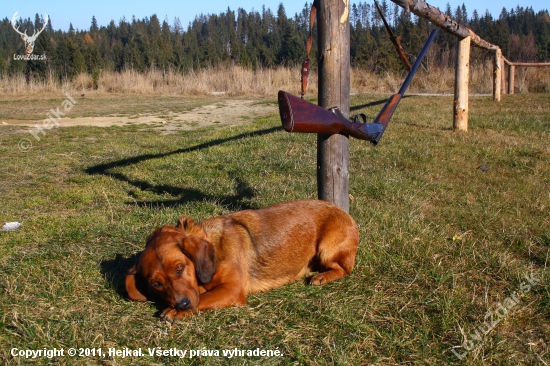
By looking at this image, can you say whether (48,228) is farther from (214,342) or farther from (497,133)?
(497,133)

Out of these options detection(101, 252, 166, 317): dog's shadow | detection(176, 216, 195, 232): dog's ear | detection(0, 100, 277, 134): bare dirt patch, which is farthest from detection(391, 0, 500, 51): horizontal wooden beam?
detection(0, 100, 277, 134): bare dirt patch

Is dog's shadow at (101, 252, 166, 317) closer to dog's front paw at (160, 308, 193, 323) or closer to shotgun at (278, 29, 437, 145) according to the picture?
dog's front paw at (160, 308, 193, 323)

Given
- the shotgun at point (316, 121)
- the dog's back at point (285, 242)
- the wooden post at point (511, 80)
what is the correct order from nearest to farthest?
the dog's back at point (285, 242) < the shotgun at point (316, 121) < the wooden post at point (511, 80)

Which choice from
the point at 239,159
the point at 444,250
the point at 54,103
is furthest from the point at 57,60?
the point at 444,250

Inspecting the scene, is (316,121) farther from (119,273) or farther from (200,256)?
(119,273)

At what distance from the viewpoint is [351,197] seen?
541 centimetres

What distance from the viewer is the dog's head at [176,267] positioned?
9.31 ft

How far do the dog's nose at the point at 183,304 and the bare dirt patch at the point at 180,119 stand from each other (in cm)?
856

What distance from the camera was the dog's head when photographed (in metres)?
2.84

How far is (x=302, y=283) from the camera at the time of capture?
3557 millimetres

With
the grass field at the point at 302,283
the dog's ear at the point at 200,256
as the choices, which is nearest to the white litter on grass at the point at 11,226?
the grass field at the point at 302,283

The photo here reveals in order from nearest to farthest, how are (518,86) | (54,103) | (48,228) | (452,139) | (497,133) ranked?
(48,228) < (452,139) < (497,133) < (54,103) < (518,86)

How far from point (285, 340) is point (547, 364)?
123 cm

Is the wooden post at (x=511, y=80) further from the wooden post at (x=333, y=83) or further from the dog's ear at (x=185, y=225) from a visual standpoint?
the dog's ear at (x=185, y=225)
